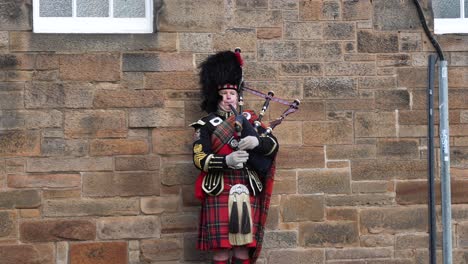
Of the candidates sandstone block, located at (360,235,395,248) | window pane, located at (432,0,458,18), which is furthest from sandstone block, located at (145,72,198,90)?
window pane, located at (432,0,458,18)

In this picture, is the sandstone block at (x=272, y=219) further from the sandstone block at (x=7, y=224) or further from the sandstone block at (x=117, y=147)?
the sandstone block at (x=7, y=224)

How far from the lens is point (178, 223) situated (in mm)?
6387

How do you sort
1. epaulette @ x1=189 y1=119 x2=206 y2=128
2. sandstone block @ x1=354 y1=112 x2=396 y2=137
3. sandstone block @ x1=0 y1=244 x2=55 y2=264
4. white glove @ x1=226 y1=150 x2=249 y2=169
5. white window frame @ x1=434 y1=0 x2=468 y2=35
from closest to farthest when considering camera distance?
white glove @ x1=226 y1=150 x2=249 y2=169
epaulette @ x1=189 y1=119 x2=206 y2=128
sandstone block @ x1=0 y1=244 x2=55 y2=264
sandstone block @ x1=354 y1=112 x2=396 y2=137
white window frame @ x1=434 y1=0 x2=468 y2=35

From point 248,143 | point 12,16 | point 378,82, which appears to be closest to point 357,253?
point 378,82

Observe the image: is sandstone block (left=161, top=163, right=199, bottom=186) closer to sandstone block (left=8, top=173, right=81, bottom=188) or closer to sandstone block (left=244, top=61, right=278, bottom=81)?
sandstone block (left=8, top=173, right=81, bottom=188)

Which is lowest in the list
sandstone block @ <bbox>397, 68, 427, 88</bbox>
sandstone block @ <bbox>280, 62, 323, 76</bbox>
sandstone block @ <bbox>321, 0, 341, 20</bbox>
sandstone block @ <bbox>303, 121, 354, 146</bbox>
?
sandstone block @ <bbox>303, 121, 354, 146</bbox>

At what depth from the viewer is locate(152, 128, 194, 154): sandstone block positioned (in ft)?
21.0

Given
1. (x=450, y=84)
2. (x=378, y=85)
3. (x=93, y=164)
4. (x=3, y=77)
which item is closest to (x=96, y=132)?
(x=93, y=164)

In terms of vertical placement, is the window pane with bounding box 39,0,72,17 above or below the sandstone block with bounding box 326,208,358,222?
above

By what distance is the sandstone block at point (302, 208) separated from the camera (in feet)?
21.4

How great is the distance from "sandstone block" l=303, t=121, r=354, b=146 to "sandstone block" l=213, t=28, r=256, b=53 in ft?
2.49

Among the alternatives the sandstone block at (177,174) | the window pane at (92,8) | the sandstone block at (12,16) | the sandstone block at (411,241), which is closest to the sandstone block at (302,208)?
the sandstone block at (411,241)

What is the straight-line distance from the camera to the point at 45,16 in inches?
254

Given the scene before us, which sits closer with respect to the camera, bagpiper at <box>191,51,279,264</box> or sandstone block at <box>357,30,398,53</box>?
bagpiper at <box>191,51,279,264</box>
